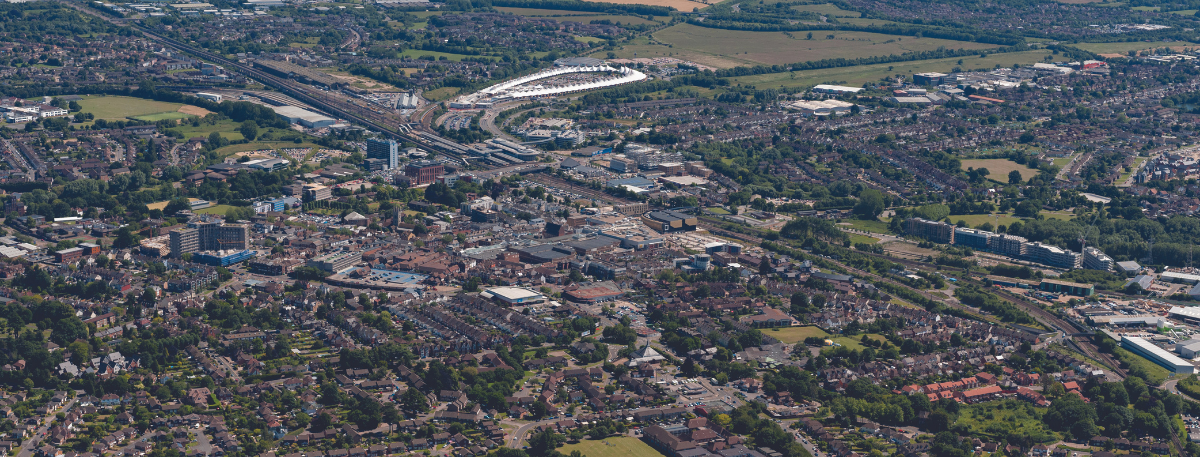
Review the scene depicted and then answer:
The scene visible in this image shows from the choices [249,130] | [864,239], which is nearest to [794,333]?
[864,239]

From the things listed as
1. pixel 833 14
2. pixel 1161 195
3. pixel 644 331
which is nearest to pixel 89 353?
pixel 644 331

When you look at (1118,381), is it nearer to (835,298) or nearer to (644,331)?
(835,298)

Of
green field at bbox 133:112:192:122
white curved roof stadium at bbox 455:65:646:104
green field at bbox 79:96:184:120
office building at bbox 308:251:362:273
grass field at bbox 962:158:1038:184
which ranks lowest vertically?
green field at bbox 79:96:184:120

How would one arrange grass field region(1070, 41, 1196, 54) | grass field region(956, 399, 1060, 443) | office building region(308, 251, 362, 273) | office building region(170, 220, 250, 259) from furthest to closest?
1. grass field region(1070, 41, 1196, 54)
2. office building region(170, 220, 250, 259)
3. office building region(308, 251, 362, 273)
4. grass field region(956, 399, 1060, 443)

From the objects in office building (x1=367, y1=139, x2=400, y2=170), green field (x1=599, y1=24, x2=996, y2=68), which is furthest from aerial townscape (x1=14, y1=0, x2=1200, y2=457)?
green field (x1=599, y1=24, x2=996, y2=68)

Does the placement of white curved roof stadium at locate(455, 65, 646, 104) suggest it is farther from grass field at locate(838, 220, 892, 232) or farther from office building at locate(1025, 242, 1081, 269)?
office building at locate(1025, 242, 1081, 269)

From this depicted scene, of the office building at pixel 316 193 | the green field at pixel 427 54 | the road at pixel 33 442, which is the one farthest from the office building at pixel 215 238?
the green field at pixel 427 54

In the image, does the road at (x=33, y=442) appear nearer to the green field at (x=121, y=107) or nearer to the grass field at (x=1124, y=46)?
the green field at (x=121, y=107)

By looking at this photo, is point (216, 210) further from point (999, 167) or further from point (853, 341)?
point (999, 167)
